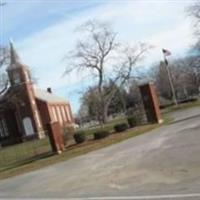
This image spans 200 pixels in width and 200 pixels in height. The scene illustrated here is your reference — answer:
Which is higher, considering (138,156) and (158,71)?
(158,71)

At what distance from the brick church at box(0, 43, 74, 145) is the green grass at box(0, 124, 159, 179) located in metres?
44.9

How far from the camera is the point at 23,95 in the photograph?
81125 mm

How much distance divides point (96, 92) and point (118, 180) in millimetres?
70847

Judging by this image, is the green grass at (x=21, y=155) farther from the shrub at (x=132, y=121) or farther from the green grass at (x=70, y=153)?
the shrub at (x=132, y=121)

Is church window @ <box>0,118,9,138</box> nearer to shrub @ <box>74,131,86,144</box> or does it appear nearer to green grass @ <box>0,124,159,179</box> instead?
shrub @ <box>74,131,86,144</box>

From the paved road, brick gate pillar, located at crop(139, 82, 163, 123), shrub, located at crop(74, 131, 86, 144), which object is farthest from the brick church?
the paved road

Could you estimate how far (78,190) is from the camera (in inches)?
628

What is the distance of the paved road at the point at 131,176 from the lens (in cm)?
1330

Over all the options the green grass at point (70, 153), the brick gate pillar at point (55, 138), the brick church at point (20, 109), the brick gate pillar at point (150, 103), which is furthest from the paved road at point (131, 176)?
the brick church at point (20, 109)

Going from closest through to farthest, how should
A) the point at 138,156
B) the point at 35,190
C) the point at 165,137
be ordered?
the point at 35,190 < the point at 138,156 < the point at 165,137

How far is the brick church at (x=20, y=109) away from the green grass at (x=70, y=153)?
44.9 m

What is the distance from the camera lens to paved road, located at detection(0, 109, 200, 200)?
13.3 metres

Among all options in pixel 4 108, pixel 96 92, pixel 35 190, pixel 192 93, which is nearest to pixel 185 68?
pixel 192 93

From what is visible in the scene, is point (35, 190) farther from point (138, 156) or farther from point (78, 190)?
point (138, 156)
